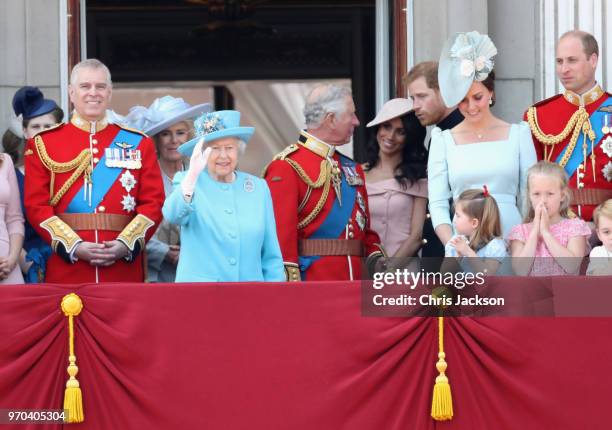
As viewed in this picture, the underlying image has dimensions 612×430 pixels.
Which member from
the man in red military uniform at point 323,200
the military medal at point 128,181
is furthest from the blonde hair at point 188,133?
the military medal at point 128,181

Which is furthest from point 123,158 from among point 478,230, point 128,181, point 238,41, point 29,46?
point 238,41

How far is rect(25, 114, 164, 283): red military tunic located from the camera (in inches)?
313

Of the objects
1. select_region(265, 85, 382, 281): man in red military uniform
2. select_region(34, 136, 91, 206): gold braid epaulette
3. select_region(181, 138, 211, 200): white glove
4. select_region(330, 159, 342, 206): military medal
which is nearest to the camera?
select_region(181, 138, 211, 200): white glove

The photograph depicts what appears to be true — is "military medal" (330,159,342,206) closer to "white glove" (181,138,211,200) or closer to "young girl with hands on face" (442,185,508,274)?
"young girl with hands on face" (442,185,508,274)

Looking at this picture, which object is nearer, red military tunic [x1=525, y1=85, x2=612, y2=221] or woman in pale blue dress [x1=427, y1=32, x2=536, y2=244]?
woman in pale blue dress [x1=427, y1=32, x2=536, y2=244]

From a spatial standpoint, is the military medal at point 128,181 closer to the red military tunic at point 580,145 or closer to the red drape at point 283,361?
the red drape at point 283,361

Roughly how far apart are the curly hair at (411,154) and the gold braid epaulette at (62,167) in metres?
1.57

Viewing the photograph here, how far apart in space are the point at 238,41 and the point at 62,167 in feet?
18.8

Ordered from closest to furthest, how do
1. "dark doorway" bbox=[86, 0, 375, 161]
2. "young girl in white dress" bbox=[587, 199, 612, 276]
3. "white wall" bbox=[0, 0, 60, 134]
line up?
"young girl in white dress" bbox=[587, 199, 612, 276]
"white wall" bbox=[0, 0, 60, 134]
"dark doorway" bbox=[86, 0, 375, 161]

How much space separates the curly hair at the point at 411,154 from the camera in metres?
8.77

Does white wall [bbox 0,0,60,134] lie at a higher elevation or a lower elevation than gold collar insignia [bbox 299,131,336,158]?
higher

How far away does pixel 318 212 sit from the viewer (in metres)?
8.36

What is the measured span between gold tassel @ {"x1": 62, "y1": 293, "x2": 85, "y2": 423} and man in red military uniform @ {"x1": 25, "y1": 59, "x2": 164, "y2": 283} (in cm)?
78

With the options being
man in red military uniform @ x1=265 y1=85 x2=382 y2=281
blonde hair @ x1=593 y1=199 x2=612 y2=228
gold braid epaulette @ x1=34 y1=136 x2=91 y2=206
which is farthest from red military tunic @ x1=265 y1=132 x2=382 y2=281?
blonde hair @ x1=593 y1=199 x2=612 y2=228
